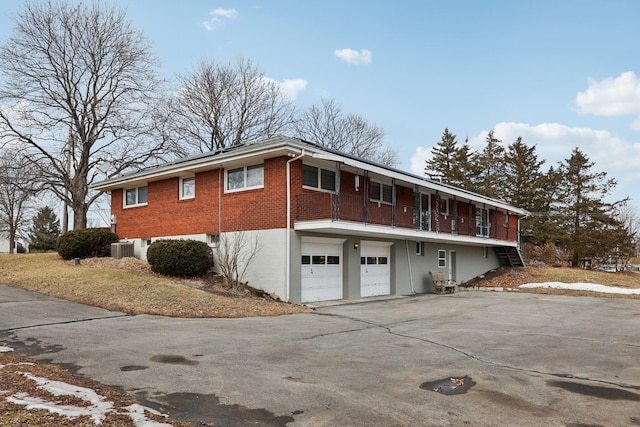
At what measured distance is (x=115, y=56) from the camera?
28.8 metres

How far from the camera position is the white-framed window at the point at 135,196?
2244 cm

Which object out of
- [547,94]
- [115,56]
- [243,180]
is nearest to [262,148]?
[243,180]

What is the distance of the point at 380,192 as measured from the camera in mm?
20375

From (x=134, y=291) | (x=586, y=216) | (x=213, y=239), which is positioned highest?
(x=586, y=216)

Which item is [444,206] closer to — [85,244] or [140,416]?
[85,244]

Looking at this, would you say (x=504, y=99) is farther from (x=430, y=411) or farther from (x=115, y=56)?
(x=115, y=56)

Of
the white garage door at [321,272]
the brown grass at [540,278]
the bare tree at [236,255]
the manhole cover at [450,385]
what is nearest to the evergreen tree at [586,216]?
the brown grass at [540,278]

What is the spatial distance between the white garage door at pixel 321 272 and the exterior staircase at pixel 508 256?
17.8 metres

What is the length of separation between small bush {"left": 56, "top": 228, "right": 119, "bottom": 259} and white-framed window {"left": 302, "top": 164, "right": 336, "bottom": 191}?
35.7 ft

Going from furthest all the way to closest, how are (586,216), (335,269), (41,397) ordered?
(586,216) < (335,269) < (41,397)

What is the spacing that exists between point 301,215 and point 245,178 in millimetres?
3014

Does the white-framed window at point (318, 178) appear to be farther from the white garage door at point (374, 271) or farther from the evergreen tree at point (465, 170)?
the evergreen tree at point (465, 170)

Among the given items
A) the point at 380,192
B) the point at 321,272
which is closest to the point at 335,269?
the point at 321,272

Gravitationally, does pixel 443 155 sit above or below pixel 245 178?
above
